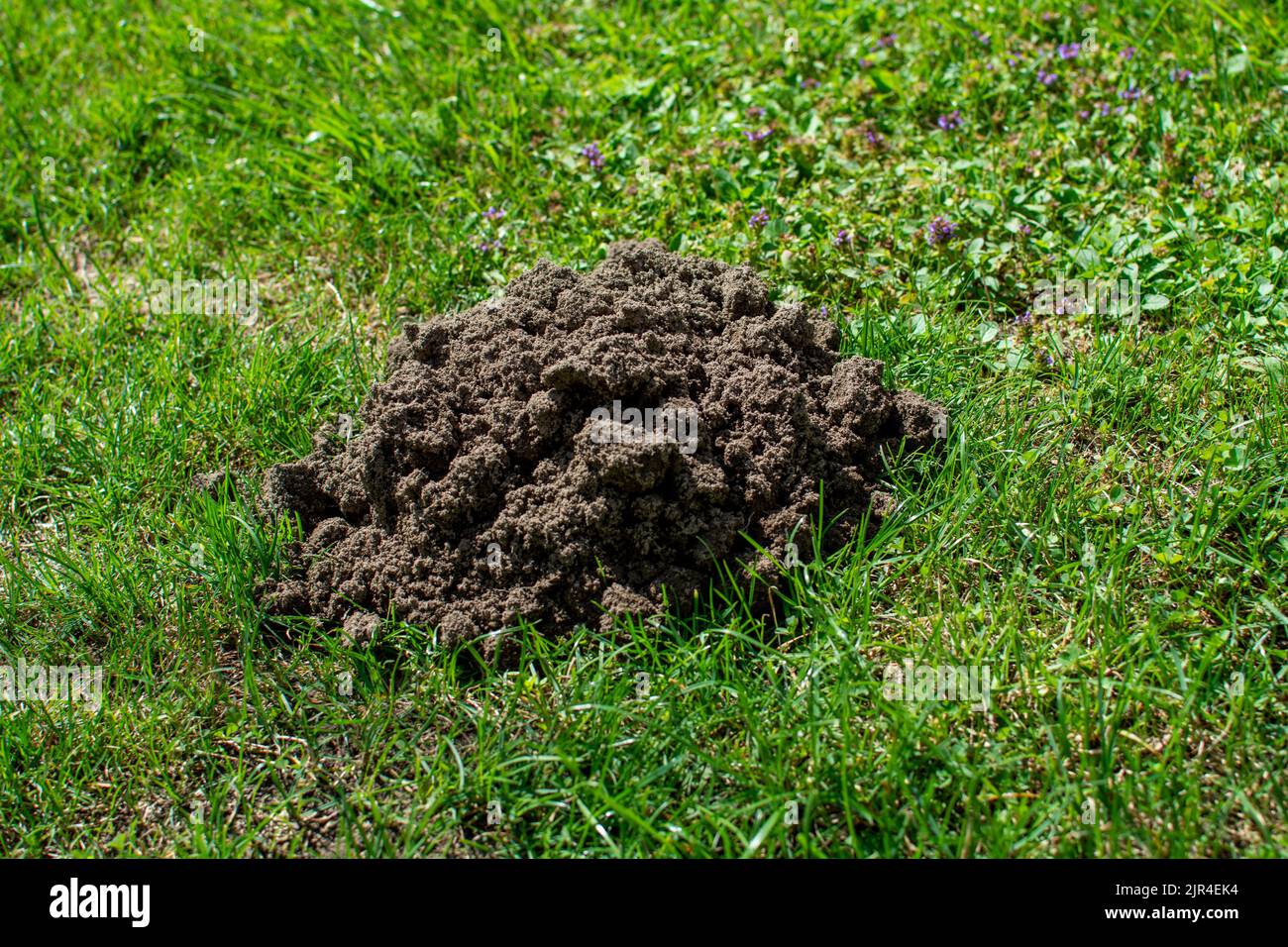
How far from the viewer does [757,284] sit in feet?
10.9

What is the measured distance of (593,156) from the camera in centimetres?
433

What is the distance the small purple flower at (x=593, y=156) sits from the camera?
432 cm

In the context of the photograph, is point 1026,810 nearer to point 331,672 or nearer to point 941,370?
point 941,370

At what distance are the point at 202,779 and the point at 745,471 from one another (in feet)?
5.13
